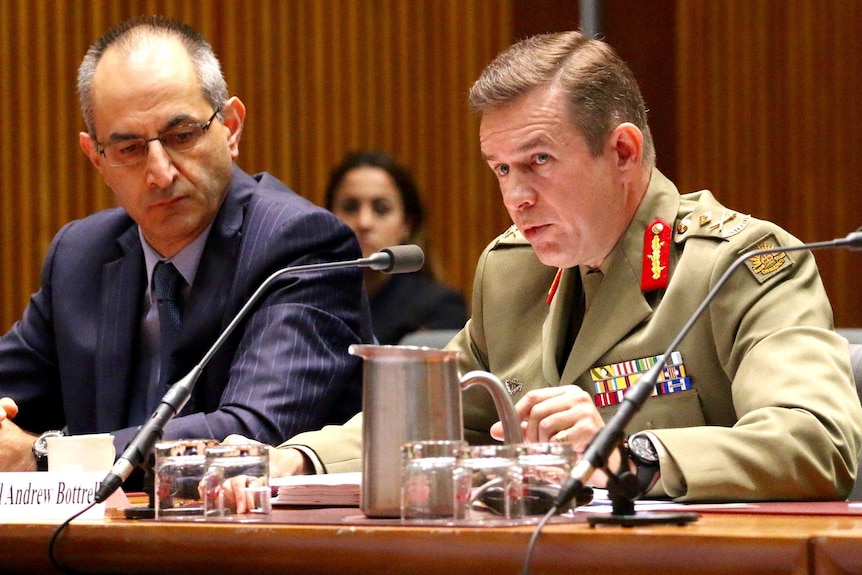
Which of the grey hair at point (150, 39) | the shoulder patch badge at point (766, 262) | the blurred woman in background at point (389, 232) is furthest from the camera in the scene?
the blurred woman in background at point (389, 232)

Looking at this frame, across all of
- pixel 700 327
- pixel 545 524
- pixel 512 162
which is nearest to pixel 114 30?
pixel 512 162

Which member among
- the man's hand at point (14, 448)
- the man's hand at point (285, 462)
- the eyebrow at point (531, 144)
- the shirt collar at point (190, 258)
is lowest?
the man's hand at point (14, 448)

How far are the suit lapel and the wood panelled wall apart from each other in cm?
216

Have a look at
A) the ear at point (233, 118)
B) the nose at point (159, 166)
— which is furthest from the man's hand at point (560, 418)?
the ear at point (233, 118)

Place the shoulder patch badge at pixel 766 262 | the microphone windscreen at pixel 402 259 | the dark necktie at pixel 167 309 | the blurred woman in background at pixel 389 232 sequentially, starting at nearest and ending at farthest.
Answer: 1. the microphone windscreen at pixel 402 259
2. the shoulder patch badge at pixel 766 262
3. the dark necktie at pixel 167 309
4. the blurred woman in background at pixel 389 232

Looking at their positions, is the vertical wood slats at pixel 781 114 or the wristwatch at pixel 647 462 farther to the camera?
the vertical wood slats at pixel 781 114

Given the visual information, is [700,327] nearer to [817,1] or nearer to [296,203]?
[296,203]

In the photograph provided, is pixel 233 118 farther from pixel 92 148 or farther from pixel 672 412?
pixel 672 412

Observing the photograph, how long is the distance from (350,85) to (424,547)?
12.9 feet

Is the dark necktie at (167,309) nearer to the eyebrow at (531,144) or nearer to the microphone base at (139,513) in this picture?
the eyebrow at (531,144)

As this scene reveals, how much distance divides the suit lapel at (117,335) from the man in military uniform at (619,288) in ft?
2.36

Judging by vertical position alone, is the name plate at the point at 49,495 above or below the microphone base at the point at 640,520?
below

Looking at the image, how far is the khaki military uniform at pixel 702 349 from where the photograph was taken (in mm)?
1745

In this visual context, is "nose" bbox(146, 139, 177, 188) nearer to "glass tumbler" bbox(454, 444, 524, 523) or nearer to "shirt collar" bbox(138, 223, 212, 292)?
"shirt collar" bbox(138, 223, 212, 292)
